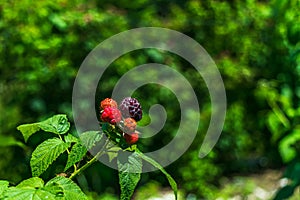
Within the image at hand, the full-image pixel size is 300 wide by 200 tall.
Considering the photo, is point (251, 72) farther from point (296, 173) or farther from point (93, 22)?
point (296, 173)

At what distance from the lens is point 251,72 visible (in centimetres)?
458

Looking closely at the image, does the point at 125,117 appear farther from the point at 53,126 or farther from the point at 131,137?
the point at 53,126

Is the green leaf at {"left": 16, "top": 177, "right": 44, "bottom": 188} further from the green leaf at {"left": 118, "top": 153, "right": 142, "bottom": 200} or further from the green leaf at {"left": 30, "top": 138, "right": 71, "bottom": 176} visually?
the green leaf at {"left": 118, "top": 153, "right": 142, "bottom": 200}

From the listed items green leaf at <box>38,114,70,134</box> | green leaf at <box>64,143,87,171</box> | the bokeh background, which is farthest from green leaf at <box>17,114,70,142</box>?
the bokeh background

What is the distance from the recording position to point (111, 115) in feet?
4.15

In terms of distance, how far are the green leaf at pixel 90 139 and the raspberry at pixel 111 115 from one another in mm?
36

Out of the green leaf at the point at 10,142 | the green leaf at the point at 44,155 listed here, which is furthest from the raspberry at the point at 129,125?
the green leaf at the point at 10,142

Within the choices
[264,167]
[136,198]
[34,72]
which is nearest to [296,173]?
[136,198]

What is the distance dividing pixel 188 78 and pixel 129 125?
3065 mm

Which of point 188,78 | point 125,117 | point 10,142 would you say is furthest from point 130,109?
point 188,78

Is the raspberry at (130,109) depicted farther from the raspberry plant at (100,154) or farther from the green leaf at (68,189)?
the green leaf at (68,189)

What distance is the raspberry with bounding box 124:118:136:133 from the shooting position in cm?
127

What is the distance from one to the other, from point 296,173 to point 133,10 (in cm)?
165

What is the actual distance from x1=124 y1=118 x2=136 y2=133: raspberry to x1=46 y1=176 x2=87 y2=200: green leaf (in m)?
0.14
